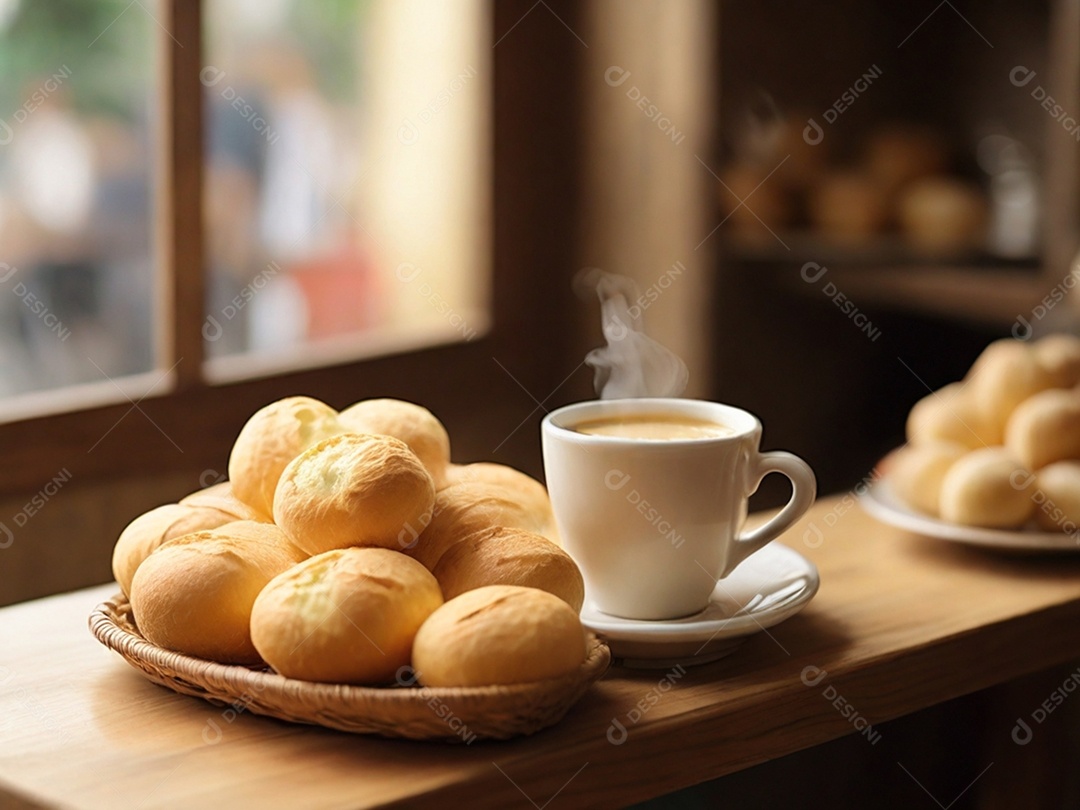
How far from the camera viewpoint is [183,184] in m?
1.80

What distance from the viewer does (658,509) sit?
808mm

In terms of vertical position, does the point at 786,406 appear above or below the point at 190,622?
below

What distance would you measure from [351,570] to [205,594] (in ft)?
0.30

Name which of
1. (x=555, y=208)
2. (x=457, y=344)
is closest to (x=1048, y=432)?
(x=457, y=344)

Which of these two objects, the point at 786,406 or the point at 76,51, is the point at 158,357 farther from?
the point at 786,406

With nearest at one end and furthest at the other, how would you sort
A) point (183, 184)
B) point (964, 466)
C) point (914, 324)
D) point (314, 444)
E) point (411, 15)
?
point (314, 444)
point (964, 466)
point (183, 184)
point (411, 15)
point (914, 324)

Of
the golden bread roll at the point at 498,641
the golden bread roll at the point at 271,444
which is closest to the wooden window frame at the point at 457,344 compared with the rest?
the golden bread roll at the point at 271,444

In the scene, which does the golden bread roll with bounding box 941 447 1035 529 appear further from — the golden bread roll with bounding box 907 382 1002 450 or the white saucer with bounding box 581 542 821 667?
the white saucer with bounding box 581 542 821 667

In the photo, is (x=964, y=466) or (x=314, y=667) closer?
(x=314, y=667)

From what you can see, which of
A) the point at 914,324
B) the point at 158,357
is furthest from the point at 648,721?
the point at 914,324

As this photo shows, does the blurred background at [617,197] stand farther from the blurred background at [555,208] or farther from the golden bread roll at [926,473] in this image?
the golden bread roll at [926,473]

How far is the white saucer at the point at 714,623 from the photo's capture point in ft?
2.58

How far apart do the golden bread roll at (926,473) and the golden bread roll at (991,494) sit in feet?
0.09

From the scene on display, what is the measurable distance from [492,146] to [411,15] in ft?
0.89
